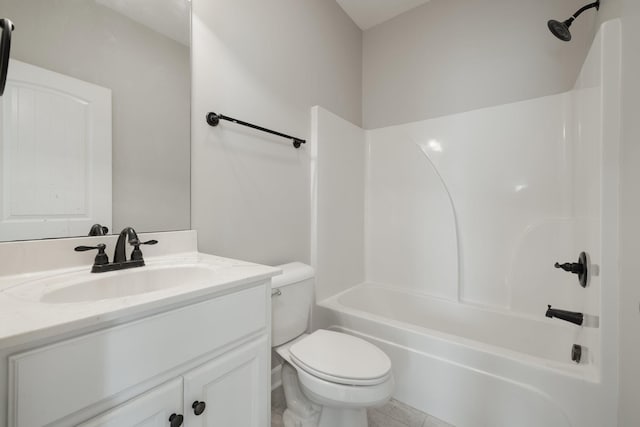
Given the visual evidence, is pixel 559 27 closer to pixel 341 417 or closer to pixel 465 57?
pixel 465 57

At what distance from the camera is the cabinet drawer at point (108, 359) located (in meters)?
0.45

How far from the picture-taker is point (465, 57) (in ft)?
6.42

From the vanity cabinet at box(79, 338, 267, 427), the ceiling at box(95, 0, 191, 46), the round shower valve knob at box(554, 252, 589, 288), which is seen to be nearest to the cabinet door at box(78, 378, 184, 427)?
the vanity cabinet at box(79, 338, 267, 427)

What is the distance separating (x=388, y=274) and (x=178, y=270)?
5.72 ft

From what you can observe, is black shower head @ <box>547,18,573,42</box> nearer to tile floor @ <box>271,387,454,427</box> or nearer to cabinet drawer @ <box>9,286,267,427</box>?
cabinet drawer @ <box>9,286,267,427</box>

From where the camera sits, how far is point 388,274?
7.39 ft

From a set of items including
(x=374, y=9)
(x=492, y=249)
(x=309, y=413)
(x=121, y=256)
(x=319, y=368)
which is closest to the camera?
(x=121, y=256)

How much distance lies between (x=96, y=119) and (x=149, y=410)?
988 millimetres

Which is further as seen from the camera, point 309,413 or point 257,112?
point 257,112

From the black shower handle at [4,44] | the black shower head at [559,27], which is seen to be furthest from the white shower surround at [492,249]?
the black shower handle at [4,44]

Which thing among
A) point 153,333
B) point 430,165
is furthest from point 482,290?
point 153,333

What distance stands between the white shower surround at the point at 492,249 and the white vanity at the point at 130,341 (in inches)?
38.5

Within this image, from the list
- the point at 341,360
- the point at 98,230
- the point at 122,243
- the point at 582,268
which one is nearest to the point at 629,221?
the point at 582,268

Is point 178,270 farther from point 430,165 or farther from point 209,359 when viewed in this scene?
point 430,165
